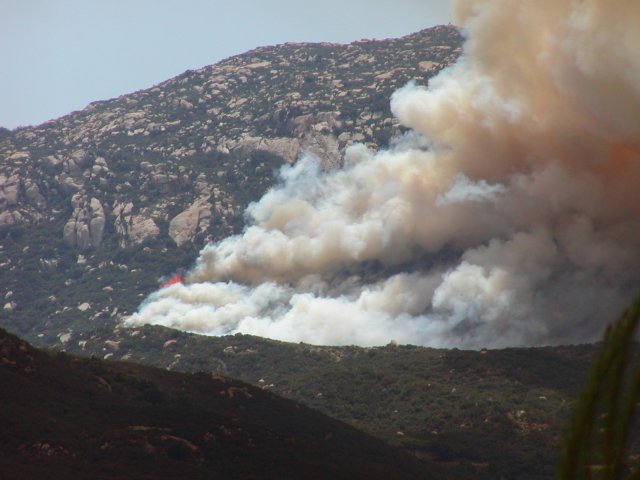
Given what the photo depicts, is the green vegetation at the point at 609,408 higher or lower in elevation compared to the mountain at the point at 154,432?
lower

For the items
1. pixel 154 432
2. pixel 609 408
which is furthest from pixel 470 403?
pixel 609 408

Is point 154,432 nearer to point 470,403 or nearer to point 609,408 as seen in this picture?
point 470,403

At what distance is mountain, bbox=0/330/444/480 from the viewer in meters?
82.8

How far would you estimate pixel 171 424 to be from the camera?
97.1 meters

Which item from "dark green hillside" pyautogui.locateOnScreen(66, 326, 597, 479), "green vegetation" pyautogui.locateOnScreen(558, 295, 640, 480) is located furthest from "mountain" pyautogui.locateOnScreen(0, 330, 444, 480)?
"green vegetation" pyautogui.locateOnScreen(558, 295, 640, 480)

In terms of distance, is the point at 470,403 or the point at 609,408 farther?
the point at 470,403

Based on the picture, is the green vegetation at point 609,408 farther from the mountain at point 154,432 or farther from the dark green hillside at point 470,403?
the dark green hillside at point 470,403

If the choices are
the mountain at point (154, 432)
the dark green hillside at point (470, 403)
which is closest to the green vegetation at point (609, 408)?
the mountain at point (154, 432)

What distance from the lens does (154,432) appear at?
305 ft

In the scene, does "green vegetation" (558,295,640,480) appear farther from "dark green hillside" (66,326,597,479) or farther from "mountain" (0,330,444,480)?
"dark green hillside" (66,326,597,479)

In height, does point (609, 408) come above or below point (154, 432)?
below

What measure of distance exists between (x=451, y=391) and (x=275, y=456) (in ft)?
288

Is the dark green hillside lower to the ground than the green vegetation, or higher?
higher

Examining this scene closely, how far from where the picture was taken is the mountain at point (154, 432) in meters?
82.8
